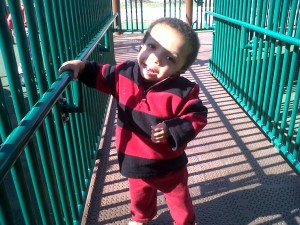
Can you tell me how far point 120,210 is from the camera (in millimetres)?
2402

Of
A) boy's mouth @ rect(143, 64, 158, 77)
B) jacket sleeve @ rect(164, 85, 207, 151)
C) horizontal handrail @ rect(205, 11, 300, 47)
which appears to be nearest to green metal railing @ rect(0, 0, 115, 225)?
boy's mouth @ rect(143, 64, 158, 77)

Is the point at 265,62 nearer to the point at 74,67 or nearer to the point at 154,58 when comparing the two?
the point at 154,58

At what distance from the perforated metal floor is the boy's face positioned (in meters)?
Answer: 1.23

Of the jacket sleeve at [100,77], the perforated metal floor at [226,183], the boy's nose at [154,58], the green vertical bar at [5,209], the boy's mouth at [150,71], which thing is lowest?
the perforated metal floor at [226,183]

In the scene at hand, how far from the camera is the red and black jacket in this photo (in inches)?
60.7

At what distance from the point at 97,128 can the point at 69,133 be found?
1106mm

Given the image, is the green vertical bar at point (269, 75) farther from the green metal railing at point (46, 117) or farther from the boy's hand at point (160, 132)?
the boy's hand at point (160, 132)

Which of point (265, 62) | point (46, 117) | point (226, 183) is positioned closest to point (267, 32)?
point (265, 62)

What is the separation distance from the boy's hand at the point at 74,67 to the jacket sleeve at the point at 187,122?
1.90 ft

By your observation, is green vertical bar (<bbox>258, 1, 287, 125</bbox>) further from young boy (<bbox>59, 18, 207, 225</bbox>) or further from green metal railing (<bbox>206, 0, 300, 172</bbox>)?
young boy (<bbox>59, 18, 207, 225</bbox>)

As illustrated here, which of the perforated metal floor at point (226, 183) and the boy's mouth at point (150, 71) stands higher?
the boy's mouth at point (150, 71)

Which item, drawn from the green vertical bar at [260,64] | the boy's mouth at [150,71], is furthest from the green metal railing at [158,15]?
the boy's mouth at [150,71]

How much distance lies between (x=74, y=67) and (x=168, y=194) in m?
0.94

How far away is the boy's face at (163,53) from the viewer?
1.52 metres
